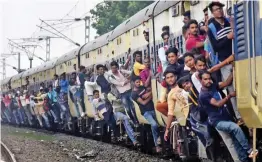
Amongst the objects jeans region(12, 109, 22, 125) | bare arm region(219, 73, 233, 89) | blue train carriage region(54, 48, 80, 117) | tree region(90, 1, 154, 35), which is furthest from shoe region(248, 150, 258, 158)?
tree region(90, 1, 154, 35)

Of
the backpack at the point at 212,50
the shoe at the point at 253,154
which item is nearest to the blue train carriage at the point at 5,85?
the backpack at the point at 212,50

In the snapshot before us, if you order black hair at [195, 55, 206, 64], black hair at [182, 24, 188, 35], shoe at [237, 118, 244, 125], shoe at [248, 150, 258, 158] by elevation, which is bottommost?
shoe at [248, 150, 258, 158]

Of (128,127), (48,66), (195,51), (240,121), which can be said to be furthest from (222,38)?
(48,66)

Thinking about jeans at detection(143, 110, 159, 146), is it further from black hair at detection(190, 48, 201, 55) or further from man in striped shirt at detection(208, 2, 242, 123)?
man in striped shirt at detection(208, 2, 242, 123)

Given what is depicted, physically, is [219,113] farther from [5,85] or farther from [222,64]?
[5,85]

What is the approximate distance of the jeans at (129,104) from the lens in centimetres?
1144

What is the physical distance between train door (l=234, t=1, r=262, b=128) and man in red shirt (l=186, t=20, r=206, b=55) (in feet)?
3.83

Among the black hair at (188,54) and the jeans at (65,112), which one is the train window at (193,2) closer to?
the black hair at (188,54)

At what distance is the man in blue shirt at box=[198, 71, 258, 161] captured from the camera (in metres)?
5.77

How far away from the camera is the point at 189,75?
732 centimetres

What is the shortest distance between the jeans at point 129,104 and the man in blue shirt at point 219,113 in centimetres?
480

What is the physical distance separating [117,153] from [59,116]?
361 inches

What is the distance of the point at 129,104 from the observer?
459 inches

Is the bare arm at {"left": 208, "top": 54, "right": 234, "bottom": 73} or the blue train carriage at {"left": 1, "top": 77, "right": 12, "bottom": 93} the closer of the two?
the bare arm at {"left": 208, "top": 54, "right": 234, "bottom": 73}
